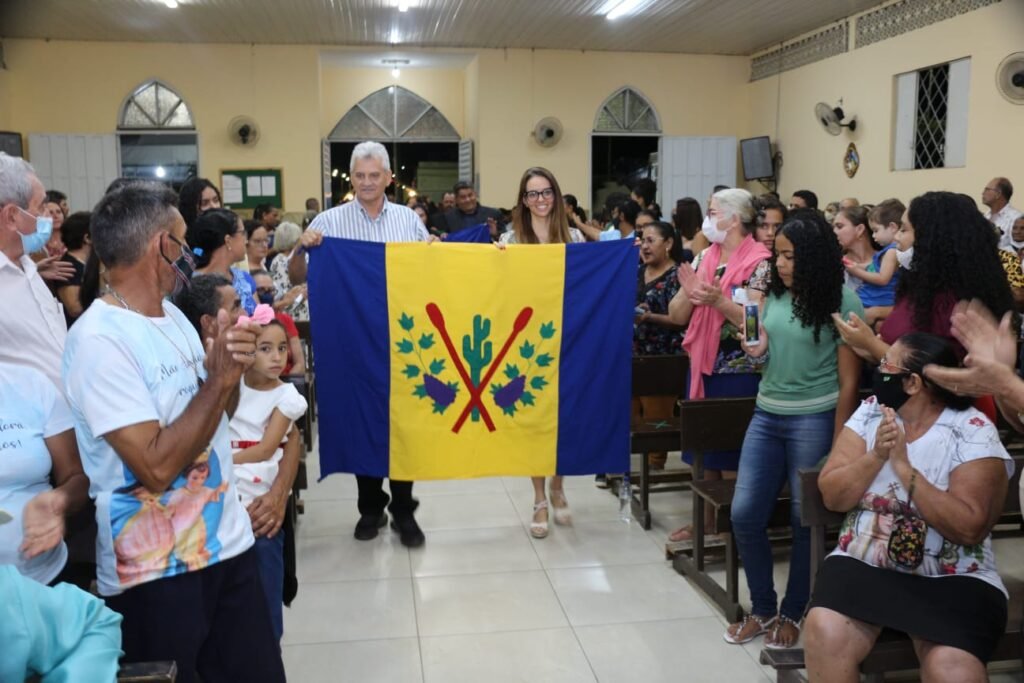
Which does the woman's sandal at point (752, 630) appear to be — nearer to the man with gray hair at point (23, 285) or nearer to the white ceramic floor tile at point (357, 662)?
the white ceramic floor tile at point (357, 662)

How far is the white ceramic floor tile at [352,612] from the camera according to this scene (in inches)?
123

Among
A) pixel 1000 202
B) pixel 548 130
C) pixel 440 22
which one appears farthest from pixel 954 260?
pixel 548 130

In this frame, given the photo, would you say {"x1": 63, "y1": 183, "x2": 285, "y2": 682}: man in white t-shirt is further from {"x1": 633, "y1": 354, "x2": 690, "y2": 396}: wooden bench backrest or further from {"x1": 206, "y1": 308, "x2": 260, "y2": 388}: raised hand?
{"x1": 633, "y1": 354, "x2": 690, "y2": 396}: wooden bench backrest

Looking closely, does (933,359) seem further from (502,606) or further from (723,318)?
(502,606)

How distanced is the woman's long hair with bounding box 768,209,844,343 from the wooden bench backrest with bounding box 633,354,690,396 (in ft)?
4.66

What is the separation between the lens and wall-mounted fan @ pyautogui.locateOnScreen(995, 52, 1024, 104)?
7.84 meters

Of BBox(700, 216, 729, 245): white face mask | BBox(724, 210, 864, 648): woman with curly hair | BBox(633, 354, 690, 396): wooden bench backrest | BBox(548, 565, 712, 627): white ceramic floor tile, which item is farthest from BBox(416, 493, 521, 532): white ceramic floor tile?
BBox(700, 216, 729, 245): white face mask

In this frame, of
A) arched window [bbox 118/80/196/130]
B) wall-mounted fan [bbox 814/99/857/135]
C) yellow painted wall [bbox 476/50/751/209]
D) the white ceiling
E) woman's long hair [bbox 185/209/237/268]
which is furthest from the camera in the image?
yellow painted wall [bbox 476/50/751/209]

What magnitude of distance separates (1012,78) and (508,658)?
7.54 m

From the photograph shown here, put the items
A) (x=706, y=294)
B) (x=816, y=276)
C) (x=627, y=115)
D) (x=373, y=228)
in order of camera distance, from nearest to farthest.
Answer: (x=816, y=276) < (x=706, y=294) < (x=373, y=228) < (x=627, y=115)

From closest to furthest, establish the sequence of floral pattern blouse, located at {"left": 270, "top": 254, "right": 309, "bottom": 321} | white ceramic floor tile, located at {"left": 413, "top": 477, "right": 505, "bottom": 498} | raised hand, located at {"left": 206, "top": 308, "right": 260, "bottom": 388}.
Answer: raised hand, located at {"left": 206, "top": 308, "right": 260, "bottom": 388}
white ceramic floor tile, located at {"left": 413, "top": 477, "right": 505, "bottom": 498}
floral pattern blouse, located at {"left": 270, "top": 254, "right": 309, "bottom": 321}

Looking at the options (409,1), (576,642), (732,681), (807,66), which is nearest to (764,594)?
(732,681)

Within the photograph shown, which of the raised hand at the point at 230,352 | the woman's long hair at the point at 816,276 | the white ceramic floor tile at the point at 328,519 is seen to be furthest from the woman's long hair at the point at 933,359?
the white ceramic floor tile at the point at 328,519

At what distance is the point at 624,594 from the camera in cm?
344
